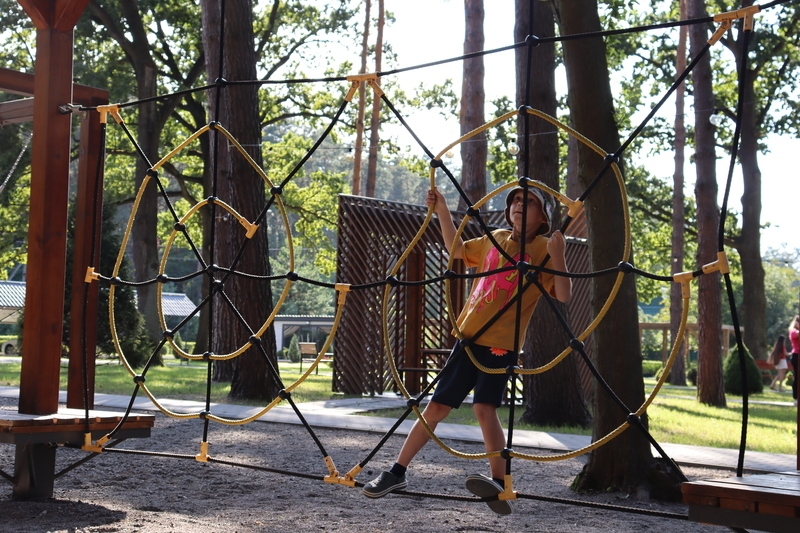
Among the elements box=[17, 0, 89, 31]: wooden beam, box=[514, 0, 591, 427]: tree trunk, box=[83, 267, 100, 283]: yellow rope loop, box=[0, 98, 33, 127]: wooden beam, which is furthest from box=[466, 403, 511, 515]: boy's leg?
box=[514, 0, 591, 427]: tree trunk

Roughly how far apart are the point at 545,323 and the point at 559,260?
5.68 meters

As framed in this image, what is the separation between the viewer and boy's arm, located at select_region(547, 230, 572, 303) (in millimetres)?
3346

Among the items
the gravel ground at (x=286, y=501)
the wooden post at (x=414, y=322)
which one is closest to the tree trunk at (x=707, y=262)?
the wooden post at (x=414, y=322)

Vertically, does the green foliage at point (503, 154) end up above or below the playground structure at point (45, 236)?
above

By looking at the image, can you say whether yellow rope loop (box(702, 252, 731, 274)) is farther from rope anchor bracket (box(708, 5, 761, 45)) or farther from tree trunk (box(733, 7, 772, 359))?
tree trunk (box(733, 7, 772, 359))

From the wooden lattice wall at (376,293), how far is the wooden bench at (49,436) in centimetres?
721

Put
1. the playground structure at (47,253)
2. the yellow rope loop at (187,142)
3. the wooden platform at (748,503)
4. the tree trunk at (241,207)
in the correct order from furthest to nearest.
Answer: the tree trunk at (241,207) → the playground structure at (47,253) → the yellow rope loop at (187,142) → the wooden platform at (748,503)

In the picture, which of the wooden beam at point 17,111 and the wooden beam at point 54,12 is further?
the wooden beam at point 17,111

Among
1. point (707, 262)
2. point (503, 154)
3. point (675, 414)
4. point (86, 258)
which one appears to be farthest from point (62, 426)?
point (503, 154)

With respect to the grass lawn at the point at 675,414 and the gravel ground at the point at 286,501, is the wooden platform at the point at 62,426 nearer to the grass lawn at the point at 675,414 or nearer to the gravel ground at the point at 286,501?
the gravel ground at the point at 286,501

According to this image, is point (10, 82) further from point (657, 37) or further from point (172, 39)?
point (657, 37)

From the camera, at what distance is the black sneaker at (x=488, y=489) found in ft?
11.0

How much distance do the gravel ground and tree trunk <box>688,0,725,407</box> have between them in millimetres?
6498

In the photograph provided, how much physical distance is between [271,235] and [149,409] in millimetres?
63571
